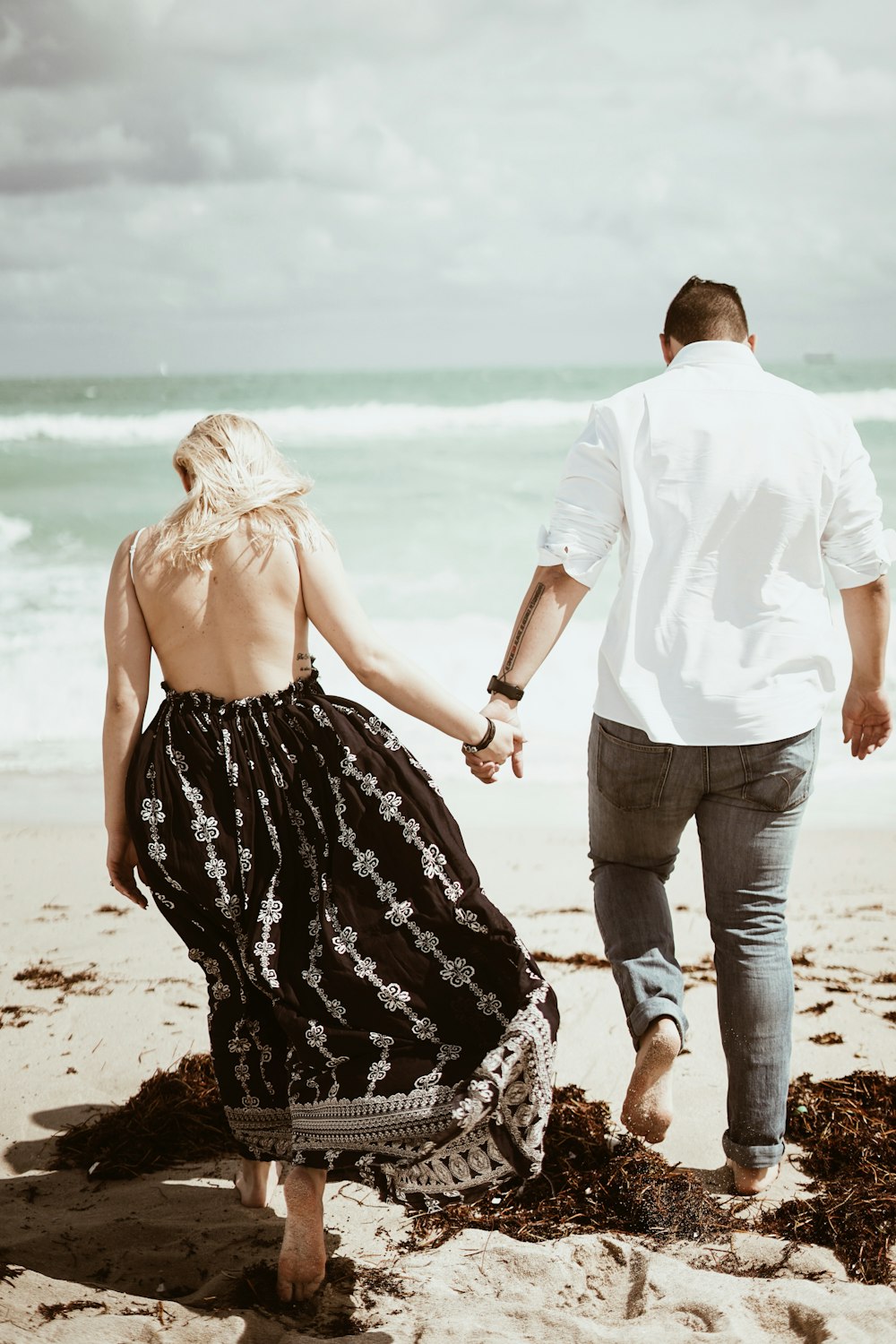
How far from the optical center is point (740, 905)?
2.67 m

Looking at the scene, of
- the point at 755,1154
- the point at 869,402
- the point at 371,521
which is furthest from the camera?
the point at 869,402

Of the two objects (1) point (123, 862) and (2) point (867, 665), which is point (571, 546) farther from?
(1) point (123, 862)

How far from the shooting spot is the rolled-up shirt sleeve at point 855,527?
268 cm

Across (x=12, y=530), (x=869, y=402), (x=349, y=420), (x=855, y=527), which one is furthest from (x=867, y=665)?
(x=869, y=402)

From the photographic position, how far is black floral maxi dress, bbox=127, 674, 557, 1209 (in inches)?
91.3

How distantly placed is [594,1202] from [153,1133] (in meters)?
1.17

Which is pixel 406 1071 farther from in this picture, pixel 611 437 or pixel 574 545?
pixel 611 437

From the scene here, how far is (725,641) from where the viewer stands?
2.62m

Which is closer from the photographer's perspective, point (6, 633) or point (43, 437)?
point (6, 633)

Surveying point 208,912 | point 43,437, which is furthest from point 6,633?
point 43,437

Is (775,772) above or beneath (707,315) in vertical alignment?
beneath

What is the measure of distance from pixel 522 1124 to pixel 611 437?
4.94ft

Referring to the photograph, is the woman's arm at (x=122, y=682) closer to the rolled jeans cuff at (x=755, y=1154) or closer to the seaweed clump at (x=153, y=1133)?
the seaweed clump at (x=153, y=1133)

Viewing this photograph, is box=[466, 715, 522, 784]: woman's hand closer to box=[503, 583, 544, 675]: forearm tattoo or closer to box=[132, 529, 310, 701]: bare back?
box=[503, 583, 544, 675]: forearm tattoo
